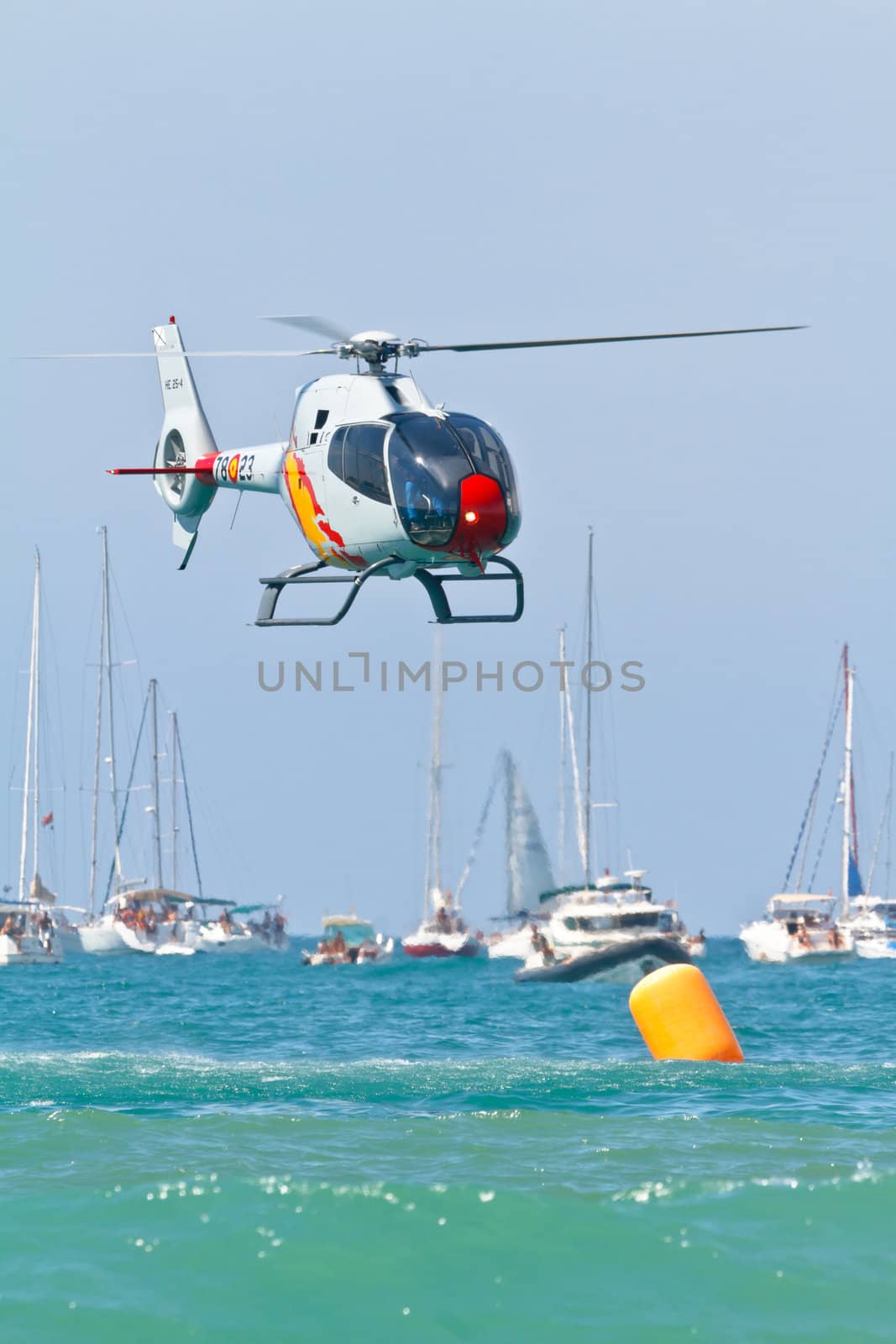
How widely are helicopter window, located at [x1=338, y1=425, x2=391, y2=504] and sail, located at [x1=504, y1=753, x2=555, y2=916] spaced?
6648 cm

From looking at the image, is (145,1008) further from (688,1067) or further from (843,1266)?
(843,1266)

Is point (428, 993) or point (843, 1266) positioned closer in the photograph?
point (843, 1266)

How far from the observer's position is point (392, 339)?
1727 cm

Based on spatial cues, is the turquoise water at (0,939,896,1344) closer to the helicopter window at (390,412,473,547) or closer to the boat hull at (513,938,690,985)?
the helicopter window at (390,412,473,547)

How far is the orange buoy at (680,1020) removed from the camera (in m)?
22.0

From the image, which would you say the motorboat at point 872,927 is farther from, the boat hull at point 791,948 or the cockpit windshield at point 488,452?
the cockpit windshield at point 488,452

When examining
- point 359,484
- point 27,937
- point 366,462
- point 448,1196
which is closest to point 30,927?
point 27,937

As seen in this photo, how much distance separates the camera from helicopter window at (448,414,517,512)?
52.4ft

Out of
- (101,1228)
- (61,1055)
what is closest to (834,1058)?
(61,1055)

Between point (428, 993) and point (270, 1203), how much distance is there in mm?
37500

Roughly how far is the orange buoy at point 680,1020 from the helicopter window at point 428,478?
821cm

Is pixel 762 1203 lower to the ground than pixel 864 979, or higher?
higher

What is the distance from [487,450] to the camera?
16.1 metres

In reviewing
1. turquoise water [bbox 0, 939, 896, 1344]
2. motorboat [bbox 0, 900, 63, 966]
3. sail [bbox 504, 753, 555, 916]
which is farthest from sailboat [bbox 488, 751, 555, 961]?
turquoise water [bbox 0, 939, 896, 1344]
